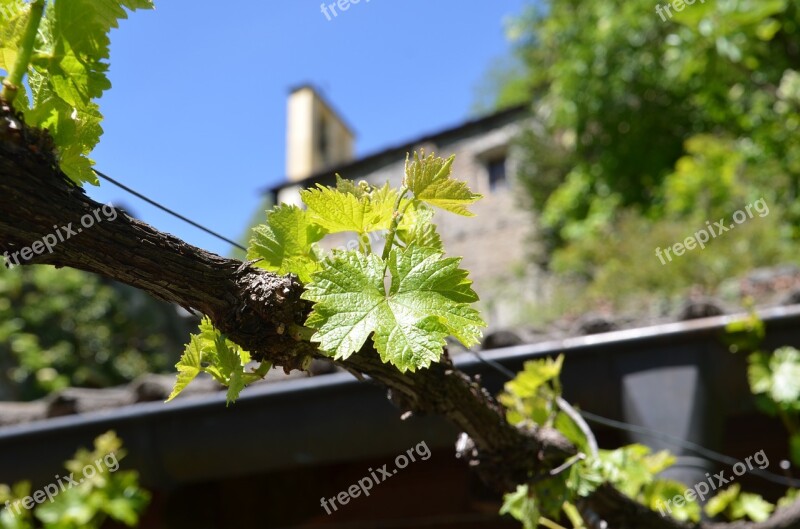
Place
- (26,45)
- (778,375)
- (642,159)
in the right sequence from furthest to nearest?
(642,159)
(778,375)
(26,45)

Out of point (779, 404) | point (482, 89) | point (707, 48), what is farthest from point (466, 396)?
point (482, 89)

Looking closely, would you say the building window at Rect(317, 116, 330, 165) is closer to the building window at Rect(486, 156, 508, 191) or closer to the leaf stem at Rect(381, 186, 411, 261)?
the building window at Rect(486, 156, 508, 191)

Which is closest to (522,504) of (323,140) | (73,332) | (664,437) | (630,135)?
(664,437)

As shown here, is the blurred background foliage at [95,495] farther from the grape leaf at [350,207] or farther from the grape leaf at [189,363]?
the grape leaf at [350,207]

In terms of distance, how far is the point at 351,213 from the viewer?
0.83 meters

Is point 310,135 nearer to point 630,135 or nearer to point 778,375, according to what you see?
point 630,135

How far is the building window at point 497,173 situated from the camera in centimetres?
1661

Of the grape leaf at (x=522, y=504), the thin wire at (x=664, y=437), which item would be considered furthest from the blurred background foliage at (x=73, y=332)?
the grape leaf at (x=522, y=504)

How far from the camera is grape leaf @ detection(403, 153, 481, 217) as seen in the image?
0.83m

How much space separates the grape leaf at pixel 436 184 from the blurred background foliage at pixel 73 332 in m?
9.68

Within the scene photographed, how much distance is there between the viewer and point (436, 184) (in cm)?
84

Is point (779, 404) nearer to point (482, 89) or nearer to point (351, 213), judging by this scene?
point (351, 213)

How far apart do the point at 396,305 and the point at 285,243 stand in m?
0.18

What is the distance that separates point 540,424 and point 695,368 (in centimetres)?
116
